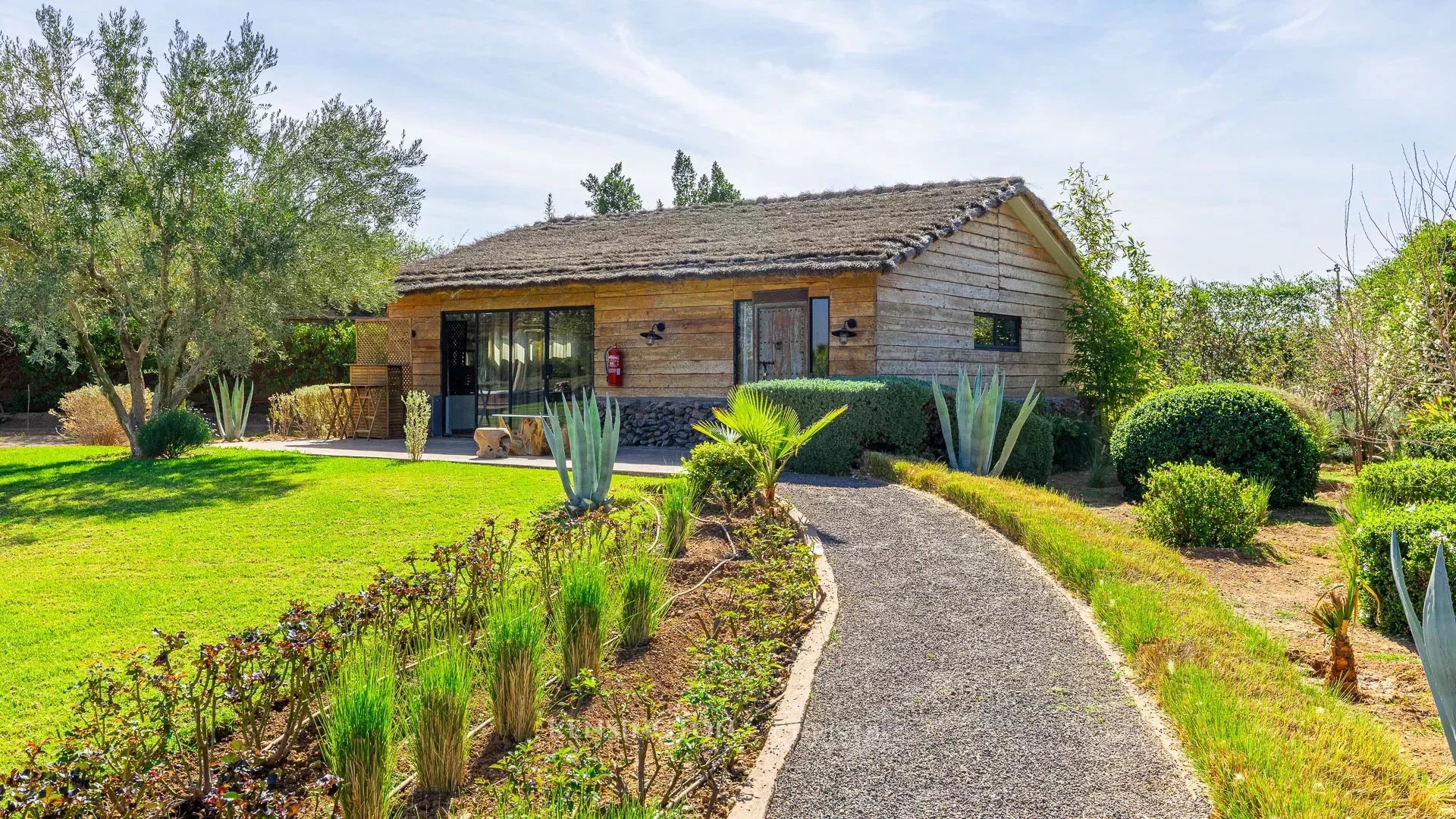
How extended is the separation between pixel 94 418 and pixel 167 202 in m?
6.69

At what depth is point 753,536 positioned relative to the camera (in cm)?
674

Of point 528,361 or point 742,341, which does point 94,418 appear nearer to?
point 528,361

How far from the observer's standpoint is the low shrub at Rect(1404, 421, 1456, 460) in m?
8.61

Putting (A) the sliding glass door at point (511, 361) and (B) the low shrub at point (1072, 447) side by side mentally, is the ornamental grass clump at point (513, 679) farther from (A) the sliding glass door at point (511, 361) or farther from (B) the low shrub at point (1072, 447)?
(B) the low shrub at point (1072, 447)

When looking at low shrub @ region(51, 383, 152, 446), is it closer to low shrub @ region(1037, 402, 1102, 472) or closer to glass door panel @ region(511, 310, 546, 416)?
glass door panel @ region(511, 310, 546, 416)

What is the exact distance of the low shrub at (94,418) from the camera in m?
17.0

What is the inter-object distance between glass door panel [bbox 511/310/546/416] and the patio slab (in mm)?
1183

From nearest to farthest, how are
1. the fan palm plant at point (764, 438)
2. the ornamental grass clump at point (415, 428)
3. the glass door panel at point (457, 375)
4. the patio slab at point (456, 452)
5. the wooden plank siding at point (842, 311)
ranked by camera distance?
the fan palm plant at point (764, 438) → the patio slab at point (456, 452) → the ornamental grass clump at point (415, 428) → the wooden plank siding at point (842, 311) → the glass door panel at point (457, 375)

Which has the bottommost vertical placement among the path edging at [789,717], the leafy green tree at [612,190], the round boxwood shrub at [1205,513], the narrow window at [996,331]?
the path edging at [789,717]

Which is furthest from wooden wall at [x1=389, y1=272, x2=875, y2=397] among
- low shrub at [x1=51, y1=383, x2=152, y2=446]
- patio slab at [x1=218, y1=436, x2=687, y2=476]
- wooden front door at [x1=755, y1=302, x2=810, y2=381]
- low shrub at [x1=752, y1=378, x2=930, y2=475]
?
low shrub at [x1=51, y1=383, x2=152, y2=446]

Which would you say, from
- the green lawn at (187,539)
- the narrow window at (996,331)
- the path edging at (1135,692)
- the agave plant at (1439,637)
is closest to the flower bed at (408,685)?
the green lawn at (187,539)

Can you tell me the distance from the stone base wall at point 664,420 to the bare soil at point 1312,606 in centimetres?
625

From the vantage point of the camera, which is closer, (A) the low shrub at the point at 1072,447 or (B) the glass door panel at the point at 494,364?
(A) the low shrub at the point at 1072,447

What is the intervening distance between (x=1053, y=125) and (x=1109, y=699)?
8.58m
